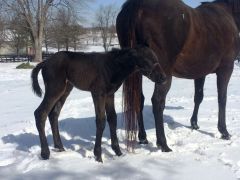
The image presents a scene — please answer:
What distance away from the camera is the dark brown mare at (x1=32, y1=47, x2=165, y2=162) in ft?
15.8

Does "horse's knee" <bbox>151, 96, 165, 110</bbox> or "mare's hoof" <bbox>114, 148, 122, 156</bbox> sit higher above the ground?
"horse's knee" <bbox>151, 96, 165, 110</bbox>

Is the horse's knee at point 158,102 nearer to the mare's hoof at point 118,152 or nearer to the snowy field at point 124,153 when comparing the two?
the snowy field at point 124,153

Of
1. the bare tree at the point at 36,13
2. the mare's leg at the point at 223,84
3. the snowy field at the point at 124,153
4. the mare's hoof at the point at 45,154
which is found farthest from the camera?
the bare tree at the point at 36,13

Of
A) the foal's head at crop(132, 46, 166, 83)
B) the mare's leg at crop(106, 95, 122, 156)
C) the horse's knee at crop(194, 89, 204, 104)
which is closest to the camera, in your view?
the foal's head at crop(132, 46, 166, 83)

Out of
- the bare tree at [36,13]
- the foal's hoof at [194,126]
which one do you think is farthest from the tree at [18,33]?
the foal's hoof at [194,126]

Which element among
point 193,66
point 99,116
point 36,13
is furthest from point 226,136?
point 36,13

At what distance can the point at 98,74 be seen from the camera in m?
4.96

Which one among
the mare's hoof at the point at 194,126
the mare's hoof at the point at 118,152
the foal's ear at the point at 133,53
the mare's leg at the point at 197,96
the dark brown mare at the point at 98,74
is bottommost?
the mare's hoof at the point at 194,126

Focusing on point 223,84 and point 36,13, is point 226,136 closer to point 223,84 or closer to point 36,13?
point 223,84

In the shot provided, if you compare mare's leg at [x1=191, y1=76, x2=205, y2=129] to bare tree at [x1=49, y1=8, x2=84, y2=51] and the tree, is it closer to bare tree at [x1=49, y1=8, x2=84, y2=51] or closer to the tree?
bare tree at [x1=49, y1=8, x2=84, y2=51]

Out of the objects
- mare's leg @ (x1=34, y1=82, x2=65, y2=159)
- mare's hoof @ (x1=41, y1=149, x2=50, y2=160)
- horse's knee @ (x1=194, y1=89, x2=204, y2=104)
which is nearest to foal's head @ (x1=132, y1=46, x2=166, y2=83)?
mare's leg @ (x1=34, y1=82, x2=65, y2=159)

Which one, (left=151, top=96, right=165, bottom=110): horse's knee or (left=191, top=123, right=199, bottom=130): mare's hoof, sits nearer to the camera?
(left=151, top=96, right=165, bottom=110): horse's knee

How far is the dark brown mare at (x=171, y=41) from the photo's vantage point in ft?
17.5

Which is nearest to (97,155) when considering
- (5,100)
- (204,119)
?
(204,119)
